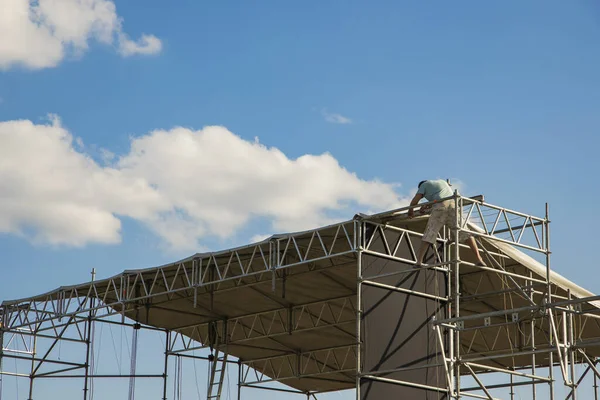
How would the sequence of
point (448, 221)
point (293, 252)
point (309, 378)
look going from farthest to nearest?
point (309, 378) < point (293, 252) < point (448, 221)

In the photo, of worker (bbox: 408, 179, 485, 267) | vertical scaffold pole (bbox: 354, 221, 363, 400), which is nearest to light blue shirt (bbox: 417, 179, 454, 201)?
worker (bbox: 408, 179, 485, 267)

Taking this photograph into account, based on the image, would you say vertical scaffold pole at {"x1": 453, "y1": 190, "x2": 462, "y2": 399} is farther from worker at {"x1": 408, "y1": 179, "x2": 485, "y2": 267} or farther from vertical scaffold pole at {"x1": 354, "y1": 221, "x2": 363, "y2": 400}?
vertical scaffold pole at {"x1": 354, "y1": 221, "x2": 363, "y2": 400}

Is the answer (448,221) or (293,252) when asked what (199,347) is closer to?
(293,252)

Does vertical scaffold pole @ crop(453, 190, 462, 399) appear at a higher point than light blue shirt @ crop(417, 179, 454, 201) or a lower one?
lower

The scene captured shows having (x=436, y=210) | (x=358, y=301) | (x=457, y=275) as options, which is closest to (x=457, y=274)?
(x=457, y=275)

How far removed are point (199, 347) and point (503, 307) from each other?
11036 mm

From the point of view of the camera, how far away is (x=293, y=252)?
29078mm

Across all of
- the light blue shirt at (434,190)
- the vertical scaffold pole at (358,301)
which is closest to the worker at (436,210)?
the light blue shirt at (434,190)

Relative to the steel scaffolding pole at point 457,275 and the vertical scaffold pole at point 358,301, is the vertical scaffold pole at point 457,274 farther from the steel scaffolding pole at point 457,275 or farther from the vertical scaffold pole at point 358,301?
the vertical scaffold pole at point 358,301

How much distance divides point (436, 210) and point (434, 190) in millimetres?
469

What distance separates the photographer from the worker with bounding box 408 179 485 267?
22.8m

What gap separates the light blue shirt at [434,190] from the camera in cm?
2292

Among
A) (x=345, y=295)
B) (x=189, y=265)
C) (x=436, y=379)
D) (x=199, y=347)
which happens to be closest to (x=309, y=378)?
(x=199, y=347)

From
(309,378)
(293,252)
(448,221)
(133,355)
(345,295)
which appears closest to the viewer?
(448,221)
